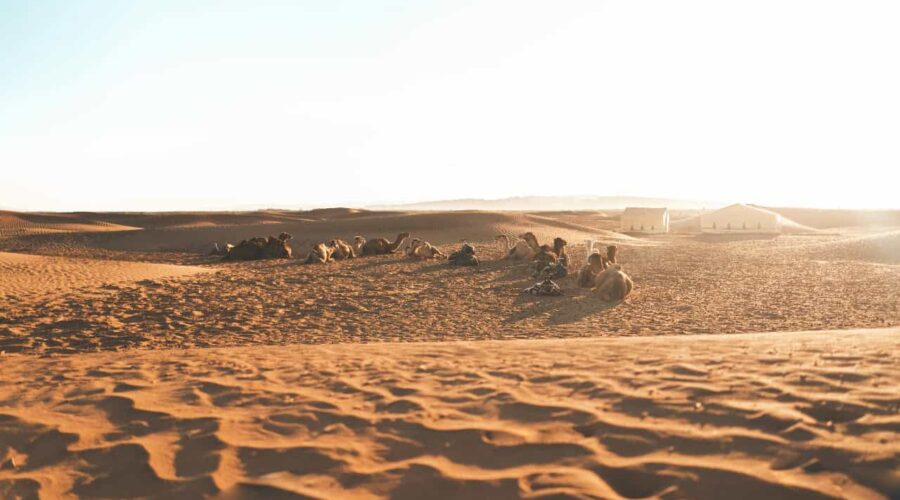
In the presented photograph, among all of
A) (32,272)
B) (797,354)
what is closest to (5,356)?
(797,354)

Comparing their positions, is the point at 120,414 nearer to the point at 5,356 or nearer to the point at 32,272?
the point at 5,356

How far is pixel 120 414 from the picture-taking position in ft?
17.5

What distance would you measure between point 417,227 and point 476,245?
10807 mm

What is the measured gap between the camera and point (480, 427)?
4570mm

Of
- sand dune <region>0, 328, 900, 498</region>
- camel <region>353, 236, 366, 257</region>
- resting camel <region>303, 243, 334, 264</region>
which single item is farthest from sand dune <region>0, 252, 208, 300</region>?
sand dune <region>0, 328, 900, 498</region>

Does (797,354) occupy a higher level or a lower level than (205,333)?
higher

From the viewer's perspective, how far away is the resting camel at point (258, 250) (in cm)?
2611

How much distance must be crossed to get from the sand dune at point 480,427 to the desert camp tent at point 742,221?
42782 mm

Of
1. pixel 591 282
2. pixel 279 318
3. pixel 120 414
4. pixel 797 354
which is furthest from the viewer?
pixel 591 282

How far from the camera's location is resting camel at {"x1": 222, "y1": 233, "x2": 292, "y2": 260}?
26.1 metres

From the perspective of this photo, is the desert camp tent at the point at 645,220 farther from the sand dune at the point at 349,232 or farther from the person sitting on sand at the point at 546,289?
the person sitting on sand at the point at 546,289

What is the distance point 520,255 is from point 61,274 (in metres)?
15.5

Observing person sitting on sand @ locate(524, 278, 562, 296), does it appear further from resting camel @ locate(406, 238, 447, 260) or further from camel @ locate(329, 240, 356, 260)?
camel @ locate(329, 240, 356, 260)

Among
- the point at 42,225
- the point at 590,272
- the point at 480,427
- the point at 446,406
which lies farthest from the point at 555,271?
the point at 42,225
